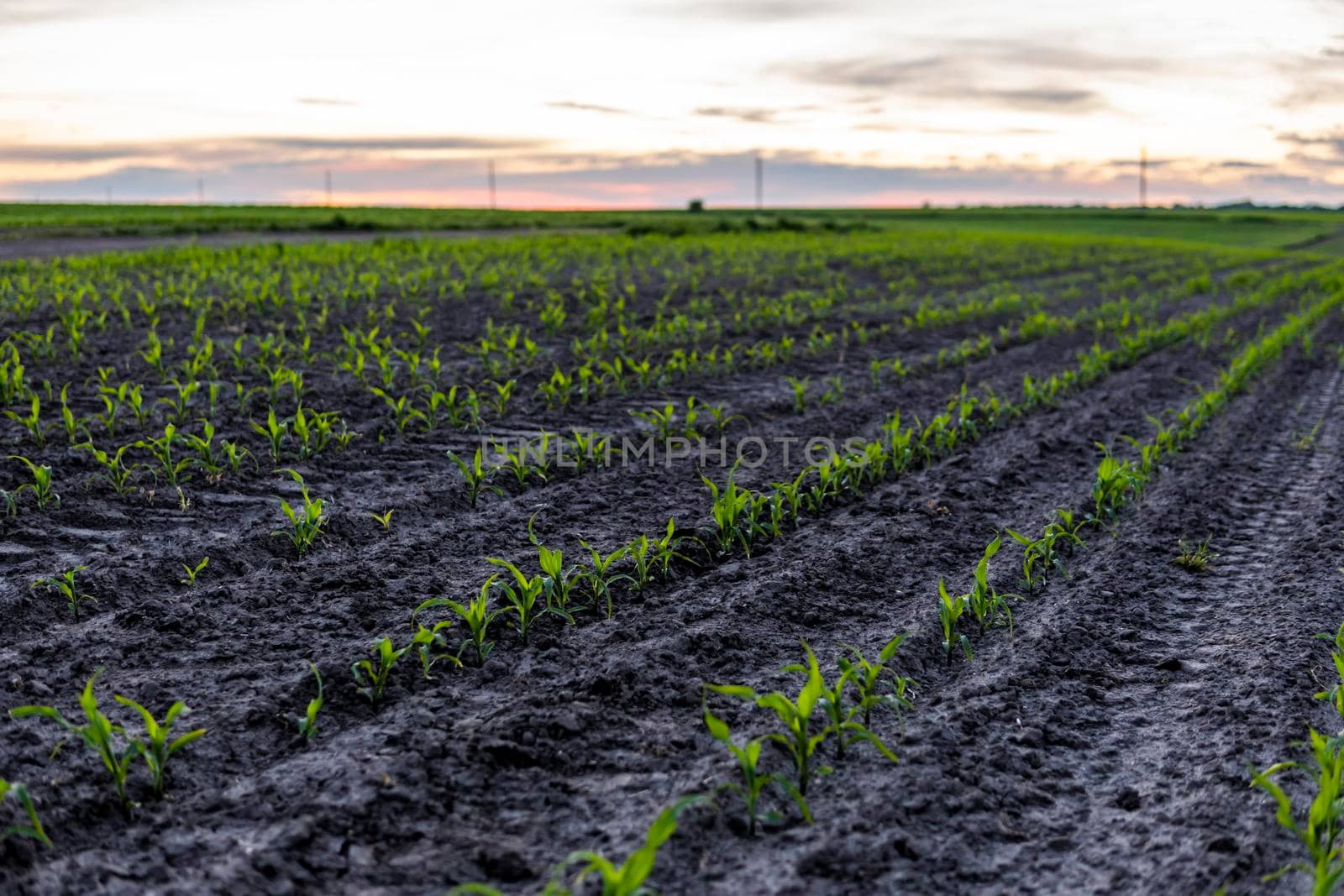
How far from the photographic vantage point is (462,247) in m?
24.9

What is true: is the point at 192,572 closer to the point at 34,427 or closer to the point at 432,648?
the point at 432,648

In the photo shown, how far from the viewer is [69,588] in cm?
470

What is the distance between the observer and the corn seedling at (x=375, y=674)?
12.7 ft

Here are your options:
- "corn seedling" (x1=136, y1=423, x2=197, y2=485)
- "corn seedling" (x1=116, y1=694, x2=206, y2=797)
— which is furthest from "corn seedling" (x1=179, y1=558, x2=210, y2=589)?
"corn seedling" (x1=116, y1=694, x2=206, y2=797)

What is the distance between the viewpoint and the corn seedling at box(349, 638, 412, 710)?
12.7ft

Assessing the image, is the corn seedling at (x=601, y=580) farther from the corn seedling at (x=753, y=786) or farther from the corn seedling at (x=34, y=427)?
the corn seedling at (x=34, y=427)

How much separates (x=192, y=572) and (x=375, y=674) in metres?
1.47

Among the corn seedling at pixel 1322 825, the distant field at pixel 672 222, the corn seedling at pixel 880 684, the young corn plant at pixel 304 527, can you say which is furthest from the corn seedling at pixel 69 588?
the distant field at pixel 672 222

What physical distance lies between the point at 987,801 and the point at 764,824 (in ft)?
2.39

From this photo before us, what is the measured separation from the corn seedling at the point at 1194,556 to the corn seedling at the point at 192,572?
4710mm

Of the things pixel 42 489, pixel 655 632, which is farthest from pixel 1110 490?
pixel 42 489

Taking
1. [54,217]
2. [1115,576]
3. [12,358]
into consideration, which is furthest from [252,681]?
[54,217]

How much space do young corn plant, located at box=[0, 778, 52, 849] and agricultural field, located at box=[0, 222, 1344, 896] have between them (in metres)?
0.02

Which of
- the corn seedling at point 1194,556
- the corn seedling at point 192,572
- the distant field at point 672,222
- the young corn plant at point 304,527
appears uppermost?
the distant field at point 672,222
